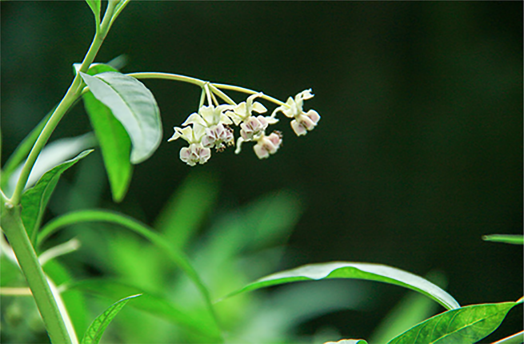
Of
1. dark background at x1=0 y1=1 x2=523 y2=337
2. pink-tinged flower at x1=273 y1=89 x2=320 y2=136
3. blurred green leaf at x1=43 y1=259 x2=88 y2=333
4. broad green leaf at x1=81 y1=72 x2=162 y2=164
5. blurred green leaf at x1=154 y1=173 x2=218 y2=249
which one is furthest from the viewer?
dark background at x1=0 y1=1 x2=523 y2=337

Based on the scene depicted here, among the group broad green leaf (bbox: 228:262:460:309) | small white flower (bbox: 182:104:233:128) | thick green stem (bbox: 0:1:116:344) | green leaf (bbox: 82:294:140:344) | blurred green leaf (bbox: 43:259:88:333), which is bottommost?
blurred green leaf (bbox: 43:259:88:333)

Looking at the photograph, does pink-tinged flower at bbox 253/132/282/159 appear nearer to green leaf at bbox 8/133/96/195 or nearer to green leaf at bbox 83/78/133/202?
green leaf at bbox 83/78/133/202

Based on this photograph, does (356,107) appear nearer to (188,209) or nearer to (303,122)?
(188,209)

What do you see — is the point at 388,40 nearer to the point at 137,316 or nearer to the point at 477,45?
the point at 477,45

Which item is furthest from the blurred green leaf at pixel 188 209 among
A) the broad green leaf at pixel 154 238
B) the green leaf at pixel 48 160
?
the broad green leaf at pixel 154 238

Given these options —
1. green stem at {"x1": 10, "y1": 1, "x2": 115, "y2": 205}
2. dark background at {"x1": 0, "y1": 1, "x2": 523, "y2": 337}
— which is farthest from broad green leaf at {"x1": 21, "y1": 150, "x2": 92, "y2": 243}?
dark background at {"x1": 0, "y1": 1, "x2": 523, "y2": 337}

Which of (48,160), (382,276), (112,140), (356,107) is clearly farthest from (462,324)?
(356,107)

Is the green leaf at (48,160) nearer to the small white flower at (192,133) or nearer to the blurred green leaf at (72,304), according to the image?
the blurred green leaf at (72,304)

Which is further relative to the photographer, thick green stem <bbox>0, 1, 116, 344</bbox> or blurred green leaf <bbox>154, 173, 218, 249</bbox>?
blurred green leaf <bbox>154, 173, 218, 249</bbox>
